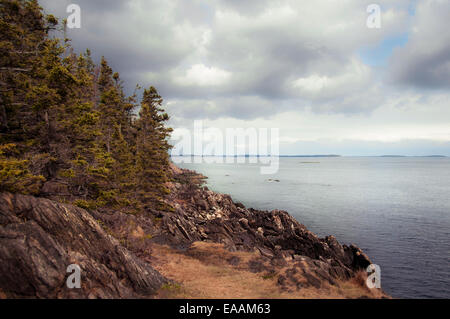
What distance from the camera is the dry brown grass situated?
12.9m

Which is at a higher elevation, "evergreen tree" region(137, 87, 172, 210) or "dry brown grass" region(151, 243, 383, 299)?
"evergreen tree" region(137, 87, 172, 210)

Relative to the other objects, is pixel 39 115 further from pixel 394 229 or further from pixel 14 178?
pixel 394 229

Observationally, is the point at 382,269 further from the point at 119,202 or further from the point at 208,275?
the point at 119,202

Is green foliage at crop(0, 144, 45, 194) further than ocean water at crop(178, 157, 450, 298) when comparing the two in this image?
No

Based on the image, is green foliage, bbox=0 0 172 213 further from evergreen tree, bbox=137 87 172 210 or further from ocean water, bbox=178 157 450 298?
ocean water, bbox=178 157 450 298

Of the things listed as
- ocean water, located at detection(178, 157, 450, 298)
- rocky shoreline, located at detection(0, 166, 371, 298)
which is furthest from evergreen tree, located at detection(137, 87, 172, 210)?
ocean water, located at detection(178, 157, 450, 298)

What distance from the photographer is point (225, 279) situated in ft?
51.5

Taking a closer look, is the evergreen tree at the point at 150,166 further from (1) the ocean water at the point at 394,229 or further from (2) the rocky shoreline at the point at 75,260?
(1) the ocean water at the point at 394,229

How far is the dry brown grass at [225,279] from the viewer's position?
42.3 feet

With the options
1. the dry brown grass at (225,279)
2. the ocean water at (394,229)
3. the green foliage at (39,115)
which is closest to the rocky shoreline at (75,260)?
the dry brown grass at (225,279)

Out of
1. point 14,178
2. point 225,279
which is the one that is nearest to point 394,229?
point 225,279

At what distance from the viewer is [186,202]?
148 ft

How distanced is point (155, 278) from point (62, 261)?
4.90 metres
